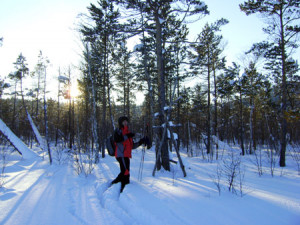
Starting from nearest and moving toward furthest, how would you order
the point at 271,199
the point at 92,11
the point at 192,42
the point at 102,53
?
the point at 271,199 < the point at 192,42 < the point at 92,11 < the point at 102,53

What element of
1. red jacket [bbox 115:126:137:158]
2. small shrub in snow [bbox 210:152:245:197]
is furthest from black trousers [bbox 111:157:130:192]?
small shrub in snow [bbox 210:152:245:197]

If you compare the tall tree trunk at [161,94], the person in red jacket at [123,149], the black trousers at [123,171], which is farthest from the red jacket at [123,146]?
the tall tree trunk at [161,94]

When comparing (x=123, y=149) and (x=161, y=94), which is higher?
(x=161, y=94)

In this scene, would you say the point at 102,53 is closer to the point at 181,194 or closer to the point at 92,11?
the point at 92,11

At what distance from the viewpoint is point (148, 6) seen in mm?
6832

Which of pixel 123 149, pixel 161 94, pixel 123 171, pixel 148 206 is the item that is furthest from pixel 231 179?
pixel 161 94

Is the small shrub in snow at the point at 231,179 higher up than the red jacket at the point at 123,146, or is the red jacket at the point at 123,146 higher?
the red jacket at the point at 123,146

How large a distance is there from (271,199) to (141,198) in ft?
8.27

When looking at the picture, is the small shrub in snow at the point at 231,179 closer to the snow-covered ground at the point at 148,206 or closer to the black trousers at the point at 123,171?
the snow-covered ground at the point at 148,206

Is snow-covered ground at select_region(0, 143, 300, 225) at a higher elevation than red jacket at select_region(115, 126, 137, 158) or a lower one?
lower

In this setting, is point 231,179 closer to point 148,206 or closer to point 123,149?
point 148,206

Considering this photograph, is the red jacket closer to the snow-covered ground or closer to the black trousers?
the black trousers

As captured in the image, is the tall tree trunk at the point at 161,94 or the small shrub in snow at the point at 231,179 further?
the tall tree trunk at the point at 161,94

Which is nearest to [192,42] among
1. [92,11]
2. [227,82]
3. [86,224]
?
[86,224]
